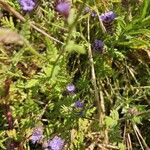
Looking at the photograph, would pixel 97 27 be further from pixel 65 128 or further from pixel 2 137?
pixel 2 137

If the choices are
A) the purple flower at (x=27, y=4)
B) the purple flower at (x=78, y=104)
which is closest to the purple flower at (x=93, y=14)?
the purple flower at (x=27, y=4)

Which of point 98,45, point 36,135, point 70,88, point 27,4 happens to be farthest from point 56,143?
point 27,4

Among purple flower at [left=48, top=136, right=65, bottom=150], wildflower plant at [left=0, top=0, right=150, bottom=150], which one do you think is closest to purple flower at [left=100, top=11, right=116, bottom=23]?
wildflower plant at [left=0, top=0, right=150, bottom=150]

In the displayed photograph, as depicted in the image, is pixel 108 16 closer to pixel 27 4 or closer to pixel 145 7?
pixel 145 7

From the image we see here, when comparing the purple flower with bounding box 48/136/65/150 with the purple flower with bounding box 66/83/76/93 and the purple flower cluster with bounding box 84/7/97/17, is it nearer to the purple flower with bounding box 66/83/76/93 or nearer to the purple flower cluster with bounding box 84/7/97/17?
the purple flower with bounding box 66/83/76/93

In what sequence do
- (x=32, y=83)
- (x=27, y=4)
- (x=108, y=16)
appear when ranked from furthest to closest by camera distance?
(x=108, y=16)
(x=27, y=4)
(x=32, y=83)

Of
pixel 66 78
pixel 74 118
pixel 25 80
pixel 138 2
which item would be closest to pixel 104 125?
pixel 74 118
